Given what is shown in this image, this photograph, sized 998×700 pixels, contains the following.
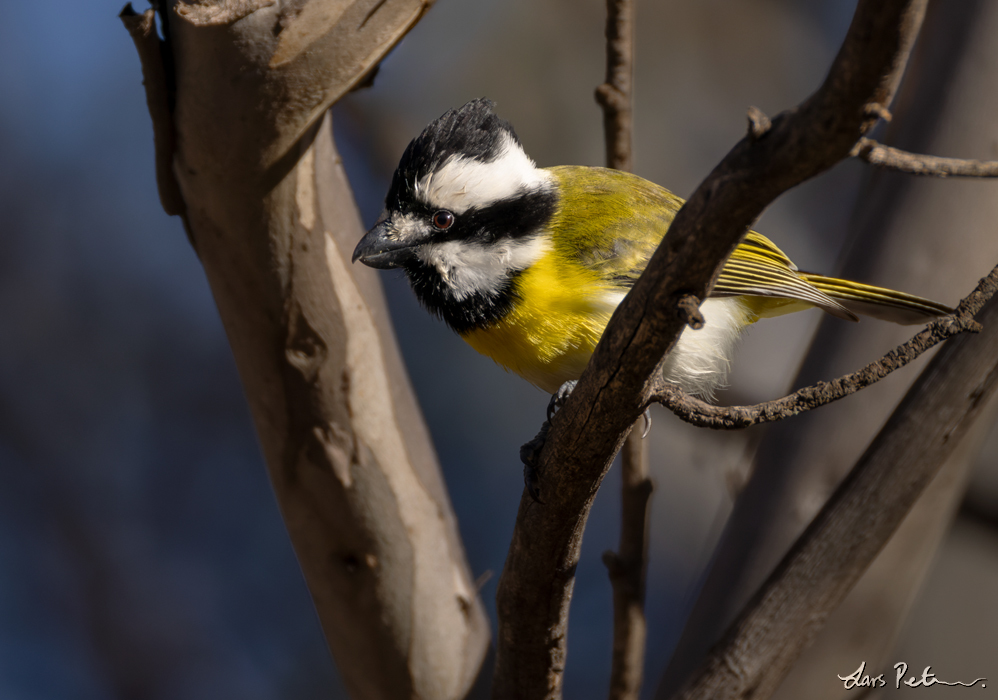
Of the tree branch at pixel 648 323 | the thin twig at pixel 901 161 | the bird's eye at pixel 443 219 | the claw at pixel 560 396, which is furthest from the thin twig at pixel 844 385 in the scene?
the bird's eye at pixel 443 219

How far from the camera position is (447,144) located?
6.78ft

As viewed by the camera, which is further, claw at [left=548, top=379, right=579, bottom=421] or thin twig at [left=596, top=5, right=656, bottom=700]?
thin twig at [left=596, top=5, right=656, bottom=700]

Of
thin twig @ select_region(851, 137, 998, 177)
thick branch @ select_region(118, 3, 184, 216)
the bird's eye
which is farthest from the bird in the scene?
thin twig @ select_region(851, 137, 998, 177)

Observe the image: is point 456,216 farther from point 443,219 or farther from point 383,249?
point 383,249

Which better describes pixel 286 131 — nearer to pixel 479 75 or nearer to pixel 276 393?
pixel 276 393

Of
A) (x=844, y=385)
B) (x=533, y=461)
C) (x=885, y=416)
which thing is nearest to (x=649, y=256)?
(x=533, y=461)

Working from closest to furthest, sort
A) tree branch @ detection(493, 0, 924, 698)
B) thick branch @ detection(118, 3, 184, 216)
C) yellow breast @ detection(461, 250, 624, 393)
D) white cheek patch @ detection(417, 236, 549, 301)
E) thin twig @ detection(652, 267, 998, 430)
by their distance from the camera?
tree branch @ detection(493, 0, 924, 698)
thin twig @ detection(652, 267, 998, 430)
thick branch @ detection(118, 3, 184, 216)
yellow breast @ detection(461, 250, 624, 393)
white cheek patch @ detection(417, 236, 549, 301)

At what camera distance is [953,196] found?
7.99ft

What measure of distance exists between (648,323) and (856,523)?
114 cm

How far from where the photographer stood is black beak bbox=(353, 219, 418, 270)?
2064mm

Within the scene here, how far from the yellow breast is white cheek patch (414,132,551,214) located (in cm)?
26

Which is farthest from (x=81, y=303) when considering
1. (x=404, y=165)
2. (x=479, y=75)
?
(x=404, y=165)

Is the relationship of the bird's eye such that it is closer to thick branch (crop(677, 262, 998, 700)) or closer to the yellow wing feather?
the yellow wing feather

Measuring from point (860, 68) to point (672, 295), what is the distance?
378mm
